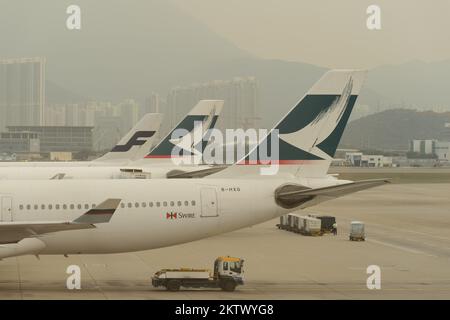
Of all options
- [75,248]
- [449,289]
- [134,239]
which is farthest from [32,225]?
[449,289]

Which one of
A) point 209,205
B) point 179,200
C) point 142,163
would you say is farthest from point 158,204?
point 142,163

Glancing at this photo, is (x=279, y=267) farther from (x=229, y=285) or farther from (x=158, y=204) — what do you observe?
(x=158, y=204)

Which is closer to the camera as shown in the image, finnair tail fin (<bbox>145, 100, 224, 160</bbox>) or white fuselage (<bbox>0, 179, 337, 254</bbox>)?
white fuselage (<bbox>0, 179, 337, 254</bbox>)

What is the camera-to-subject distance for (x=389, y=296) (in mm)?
27219

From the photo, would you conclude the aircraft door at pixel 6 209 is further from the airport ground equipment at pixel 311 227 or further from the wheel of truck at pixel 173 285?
the airport ground equipment at pixel 311 227

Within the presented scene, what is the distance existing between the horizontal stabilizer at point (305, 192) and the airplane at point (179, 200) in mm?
38

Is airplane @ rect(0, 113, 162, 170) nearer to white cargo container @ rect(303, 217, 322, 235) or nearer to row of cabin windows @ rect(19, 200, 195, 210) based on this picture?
white cargo container @ rect(303, 217, 322, 235)

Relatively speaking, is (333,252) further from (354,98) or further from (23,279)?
(23,279)

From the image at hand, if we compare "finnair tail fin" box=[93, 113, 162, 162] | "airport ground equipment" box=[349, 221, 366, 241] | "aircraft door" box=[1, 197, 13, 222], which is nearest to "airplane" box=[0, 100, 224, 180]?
"finnair tail fin" box=[93, 113, 162, 162]

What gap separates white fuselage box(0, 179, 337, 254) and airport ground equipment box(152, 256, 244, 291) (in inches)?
70.3

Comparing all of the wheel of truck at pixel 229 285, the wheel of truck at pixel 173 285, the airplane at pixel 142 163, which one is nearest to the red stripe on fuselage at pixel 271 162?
the wheel of truck at pixel 229 285

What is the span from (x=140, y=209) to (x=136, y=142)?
41.1 meters

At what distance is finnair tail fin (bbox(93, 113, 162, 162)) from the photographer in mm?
69312

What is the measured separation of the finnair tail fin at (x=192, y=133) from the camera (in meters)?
60.0
